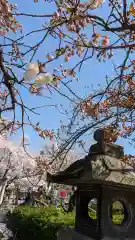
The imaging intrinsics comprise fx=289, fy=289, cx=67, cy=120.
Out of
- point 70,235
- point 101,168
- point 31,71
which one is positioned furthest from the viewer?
point 70,235

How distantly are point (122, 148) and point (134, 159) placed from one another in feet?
0.85

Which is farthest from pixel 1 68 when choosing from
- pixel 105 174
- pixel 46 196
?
pixel 46 196

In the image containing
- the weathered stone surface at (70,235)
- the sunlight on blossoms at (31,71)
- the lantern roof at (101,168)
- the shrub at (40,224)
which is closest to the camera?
the sunlight on blossoms at (31,71)

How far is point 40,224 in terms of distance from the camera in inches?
296

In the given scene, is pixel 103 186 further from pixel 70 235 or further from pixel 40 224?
pixel 40 224

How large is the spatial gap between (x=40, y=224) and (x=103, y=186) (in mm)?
3825

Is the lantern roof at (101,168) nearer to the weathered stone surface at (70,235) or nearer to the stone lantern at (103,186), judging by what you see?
the stone lantern at (103,186)

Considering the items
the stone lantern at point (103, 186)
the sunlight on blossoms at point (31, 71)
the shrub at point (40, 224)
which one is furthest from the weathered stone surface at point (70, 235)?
the sunlight on blossoms at point (31, 71)

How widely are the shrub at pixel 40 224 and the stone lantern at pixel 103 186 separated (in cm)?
216

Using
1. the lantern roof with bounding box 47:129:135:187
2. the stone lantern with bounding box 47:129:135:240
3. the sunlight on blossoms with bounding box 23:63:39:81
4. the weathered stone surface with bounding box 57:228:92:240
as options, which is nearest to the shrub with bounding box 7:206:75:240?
the weathered stone surface with bounding box 57:228:92:240

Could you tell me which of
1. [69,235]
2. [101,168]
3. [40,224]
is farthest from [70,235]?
[40,224]

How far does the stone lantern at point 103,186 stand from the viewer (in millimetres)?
4094

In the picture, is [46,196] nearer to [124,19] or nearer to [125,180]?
[125,180]

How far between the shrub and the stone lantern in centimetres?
216
